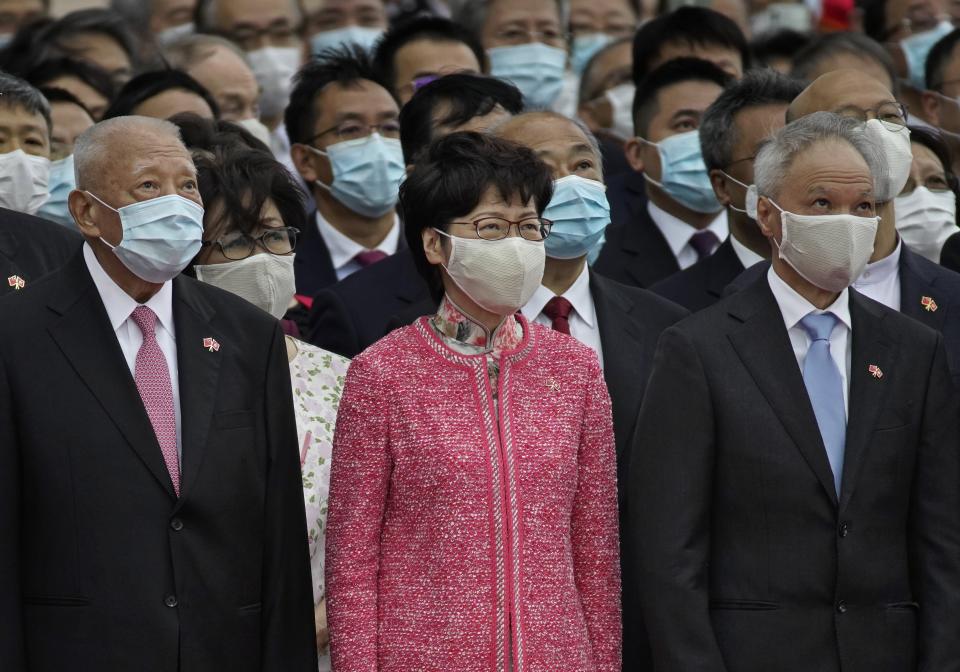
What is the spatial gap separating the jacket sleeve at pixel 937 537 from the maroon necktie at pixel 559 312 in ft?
4.67

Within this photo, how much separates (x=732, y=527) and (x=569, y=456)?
0.55 meters

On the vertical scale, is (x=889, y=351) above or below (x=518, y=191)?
below

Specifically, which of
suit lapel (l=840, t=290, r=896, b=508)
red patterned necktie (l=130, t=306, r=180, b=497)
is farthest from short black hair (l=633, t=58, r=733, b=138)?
red patterned necktie (l=130, t=306, r=180, b=497)

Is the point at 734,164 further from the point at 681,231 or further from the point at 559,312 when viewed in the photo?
the point at 559,312

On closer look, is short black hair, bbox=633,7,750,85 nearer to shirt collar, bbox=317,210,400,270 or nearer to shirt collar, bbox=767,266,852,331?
shirt collar, bbox=317,210,400,270

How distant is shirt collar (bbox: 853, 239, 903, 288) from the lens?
6.84 m

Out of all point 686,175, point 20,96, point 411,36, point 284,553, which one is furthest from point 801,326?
point 411,36

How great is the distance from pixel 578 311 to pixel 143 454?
199cm

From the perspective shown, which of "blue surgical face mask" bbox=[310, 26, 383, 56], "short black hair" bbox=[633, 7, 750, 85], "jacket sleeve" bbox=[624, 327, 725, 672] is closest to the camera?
"jacket sleeve" bbox=[624, 327, 725, 672]

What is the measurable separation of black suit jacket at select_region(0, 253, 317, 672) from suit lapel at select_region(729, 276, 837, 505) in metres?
1.51

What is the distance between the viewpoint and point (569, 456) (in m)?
5.44

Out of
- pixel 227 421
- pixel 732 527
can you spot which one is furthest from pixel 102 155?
pixel 732 527

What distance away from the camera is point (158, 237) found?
→ 213 inches

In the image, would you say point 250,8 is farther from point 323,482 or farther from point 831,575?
point 831,575
